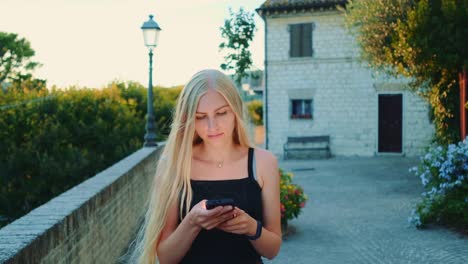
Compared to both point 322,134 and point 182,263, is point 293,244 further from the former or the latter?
point 322,134

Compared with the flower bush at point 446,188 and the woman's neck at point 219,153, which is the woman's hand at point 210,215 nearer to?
the woman's neck at point 219,153

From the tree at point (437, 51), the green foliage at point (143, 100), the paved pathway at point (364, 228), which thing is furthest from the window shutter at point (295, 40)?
the tree at point (437, 51)

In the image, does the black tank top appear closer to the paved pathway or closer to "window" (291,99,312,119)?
the paved pathway

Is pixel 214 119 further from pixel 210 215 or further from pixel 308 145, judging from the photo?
pixel 308 145

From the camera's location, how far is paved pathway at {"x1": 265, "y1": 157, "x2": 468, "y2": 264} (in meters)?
6.57

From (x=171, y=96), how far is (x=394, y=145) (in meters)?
9.69

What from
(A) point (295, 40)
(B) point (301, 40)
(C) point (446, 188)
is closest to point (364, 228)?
(C) point (446, 188)

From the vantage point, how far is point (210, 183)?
7.41 feet

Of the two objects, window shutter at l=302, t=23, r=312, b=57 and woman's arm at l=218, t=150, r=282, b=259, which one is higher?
window shutter at l=302, t=23, r=312, b=57

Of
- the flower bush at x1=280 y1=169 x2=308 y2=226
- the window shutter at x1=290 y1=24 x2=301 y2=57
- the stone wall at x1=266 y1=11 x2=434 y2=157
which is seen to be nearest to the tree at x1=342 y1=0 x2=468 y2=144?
the flower bush at x1=280 y1=169 x2=308 y2=226

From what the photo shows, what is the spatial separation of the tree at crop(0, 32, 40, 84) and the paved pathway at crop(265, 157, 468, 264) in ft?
84.6

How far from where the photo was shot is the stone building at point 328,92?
20578 mm

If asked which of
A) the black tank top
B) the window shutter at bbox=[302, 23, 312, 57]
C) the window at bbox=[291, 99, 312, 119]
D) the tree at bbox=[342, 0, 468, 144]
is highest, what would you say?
the window shutter at bbox=[302, 23, 312, 57]

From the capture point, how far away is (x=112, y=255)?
6.05m
